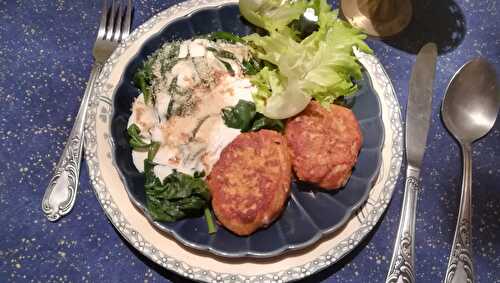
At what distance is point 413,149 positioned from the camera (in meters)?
2.26

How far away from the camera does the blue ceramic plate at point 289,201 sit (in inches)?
76.0

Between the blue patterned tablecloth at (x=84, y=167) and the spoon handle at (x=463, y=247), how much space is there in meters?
0.04

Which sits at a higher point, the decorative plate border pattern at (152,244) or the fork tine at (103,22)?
the fork tine at (103,22)

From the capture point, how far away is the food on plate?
76.7 inches

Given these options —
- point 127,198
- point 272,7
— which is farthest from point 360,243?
point 272,7

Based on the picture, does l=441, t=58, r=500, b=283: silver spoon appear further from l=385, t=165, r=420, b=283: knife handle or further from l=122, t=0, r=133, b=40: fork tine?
l=122, t=0, r=133, b=40: fork tine

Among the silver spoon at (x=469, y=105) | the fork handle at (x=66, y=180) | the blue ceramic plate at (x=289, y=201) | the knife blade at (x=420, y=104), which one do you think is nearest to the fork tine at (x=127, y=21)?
the blue ceramic plate at (x=289, y=201)

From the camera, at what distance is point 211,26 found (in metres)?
2.44

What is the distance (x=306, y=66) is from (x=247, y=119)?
0.37 m

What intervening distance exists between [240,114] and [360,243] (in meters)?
0.80

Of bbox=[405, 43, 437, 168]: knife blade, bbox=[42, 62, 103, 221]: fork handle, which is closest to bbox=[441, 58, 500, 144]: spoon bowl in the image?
bbox=[405, 43, 437, 168]: knife blade

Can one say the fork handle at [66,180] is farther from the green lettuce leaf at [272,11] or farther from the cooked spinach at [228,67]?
the green lettuce leaf at [272,11]

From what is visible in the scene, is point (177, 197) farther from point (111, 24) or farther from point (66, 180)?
point (111, 24)

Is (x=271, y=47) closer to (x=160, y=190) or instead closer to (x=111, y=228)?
(x=160, y=190)
